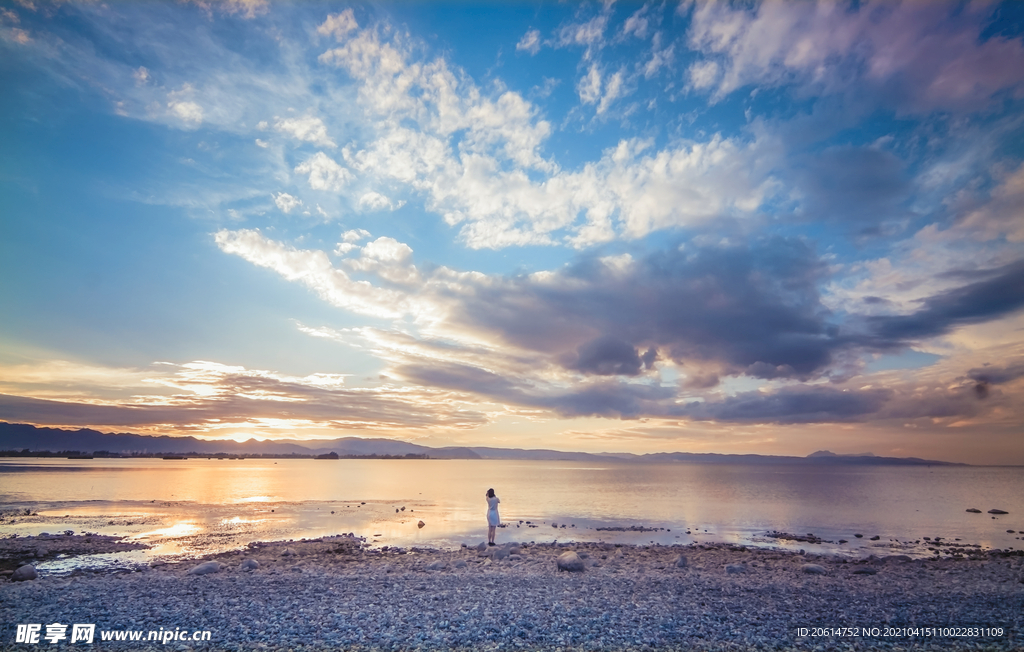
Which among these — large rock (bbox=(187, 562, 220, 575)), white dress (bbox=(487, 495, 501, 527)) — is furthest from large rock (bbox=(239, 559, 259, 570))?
white dress (bbox=(487, 495, 501, 527))

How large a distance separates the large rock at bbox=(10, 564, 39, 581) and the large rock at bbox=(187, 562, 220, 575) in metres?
5.93

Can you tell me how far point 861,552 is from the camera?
3147 cm

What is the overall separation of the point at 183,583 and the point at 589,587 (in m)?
15.7

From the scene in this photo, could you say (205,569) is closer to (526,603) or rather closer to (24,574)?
(24,574)

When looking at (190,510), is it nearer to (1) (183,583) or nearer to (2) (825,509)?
(1) (183,583)

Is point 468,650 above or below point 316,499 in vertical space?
above

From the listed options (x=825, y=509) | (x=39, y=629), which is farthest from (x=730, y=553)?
(x=825, y=509)

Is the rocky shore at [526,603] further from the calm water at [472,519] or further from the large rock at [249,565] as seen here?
the calm water at [472,519]

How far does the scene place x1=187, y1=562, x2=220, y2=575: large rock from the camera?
21.3 m

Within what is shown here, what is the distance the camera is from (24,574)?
67.6 ft

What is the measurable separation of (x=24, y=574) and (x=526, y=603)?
69.4ft

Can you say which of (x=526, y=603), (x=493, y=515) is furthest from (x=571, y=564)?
(x=493, y=515)

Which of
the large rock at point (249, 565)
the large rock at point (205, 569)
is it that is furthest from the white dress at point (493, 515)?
the large rock at point (205, 569)

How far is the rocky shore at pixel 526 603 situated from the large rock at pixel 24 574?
0.78 meters
